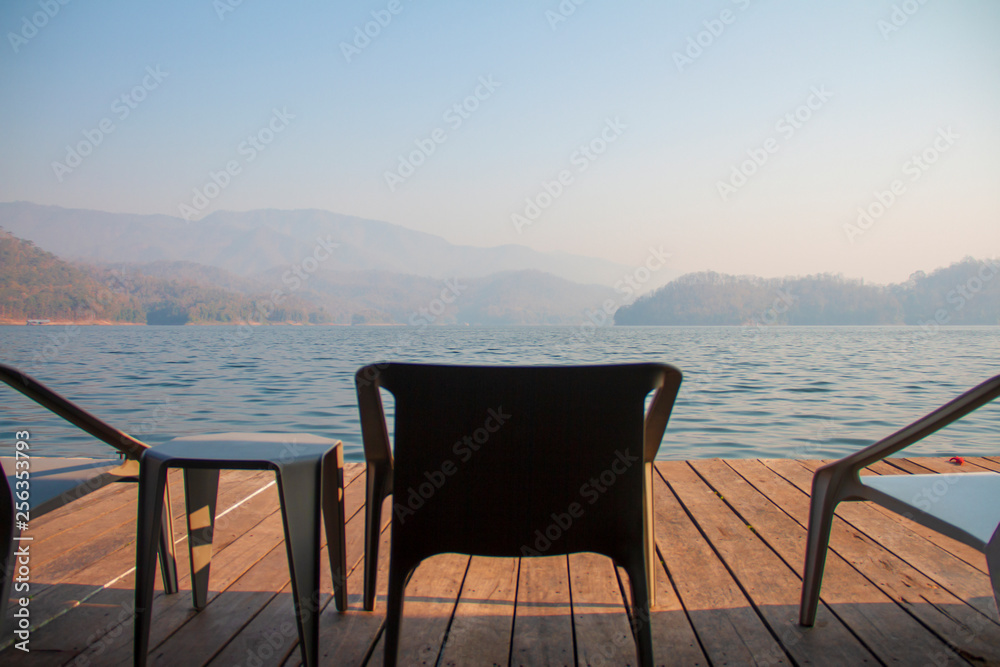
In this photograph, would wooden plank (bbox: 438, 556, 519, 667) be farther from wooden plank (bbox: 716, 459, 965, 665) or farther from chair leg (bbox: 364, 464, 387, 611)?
wooden plank (bbox: 716, 459, 965, 665)

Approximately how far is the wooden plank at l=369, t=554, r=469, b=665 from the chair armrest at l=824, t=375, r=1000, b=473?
3.40 feet

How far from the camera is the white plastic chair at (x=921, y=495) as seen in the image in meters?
1.01

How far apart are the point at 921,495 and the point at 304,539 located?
1.32 m

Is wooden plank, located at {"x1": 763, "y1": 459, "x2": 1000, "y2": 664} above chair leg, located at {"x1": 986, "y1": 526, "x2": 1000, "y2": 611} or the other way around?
the other way around

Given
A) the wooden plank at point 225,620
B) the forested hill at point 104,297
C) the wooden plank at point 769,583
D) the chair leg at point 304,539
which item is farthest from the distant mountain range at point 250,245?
the chair leg at point 304,539

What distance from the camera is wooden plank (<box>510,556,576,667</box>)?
1265mm

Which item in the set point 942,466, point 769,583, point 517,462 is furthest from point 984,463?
point 517,462

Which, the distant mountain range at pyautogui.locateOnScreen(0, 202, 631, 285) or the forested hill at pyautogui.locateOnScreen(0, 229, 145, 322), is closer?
the forested hill at pyautogui.locateOnScreen(0, 229, 145, 322)

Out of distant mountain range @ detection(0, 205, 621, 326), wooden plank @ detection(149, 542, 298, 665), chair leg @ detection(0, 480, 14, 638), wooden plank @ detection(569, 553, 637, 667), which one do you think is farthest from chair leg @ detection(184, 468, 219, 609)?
distant mountain range @ detection(0, 205, 621, 326)

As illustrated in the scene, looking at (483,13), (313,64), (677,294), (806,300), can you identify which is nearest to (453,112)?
(483,13)

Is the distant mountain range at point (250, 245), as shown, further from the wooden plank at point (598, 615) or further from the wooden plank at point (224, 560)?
the wooden plank at point (598, 615)

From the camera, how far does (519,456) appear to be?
0.98 meters

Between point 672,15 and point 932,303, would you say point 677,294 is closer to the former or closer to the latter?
point 932,303

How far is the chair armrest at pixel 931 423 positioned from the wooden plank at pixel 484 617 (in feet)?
2.95
